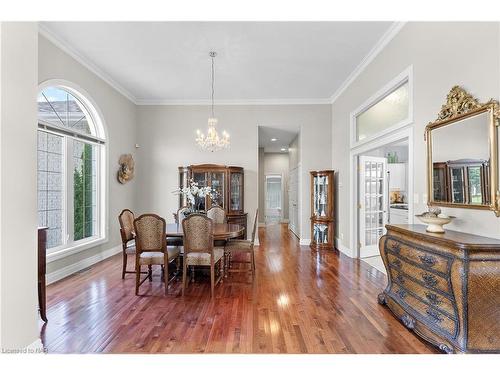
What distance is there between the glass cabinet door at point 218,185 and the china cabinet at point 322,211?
2.02 metres

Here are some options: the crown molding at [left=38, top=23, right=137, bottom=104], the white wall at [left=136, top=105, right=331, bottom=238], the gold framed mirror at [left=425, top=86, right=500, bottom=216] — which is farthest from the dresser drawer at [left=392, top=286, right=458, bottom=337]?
the crown molding at [left=38, top=23, right=137, bottom=104]

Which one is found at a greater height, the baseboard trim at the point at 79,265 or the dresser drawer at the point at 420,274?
the dresser drawer at the point at 420,274

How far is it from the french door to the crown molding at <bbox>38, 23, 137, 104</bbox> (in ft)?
15.9

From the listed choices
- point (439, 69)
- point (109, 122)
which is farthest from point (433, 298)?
point (109, 122)

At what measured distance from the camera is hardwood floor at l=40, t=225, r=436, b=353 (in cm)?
204

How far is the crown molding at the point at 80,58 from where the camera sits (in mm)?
3250

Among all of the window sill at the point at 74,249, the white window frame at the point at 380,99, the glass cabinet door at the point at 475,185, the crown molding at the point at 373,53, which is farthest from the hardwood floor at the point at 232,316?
the crown molding at the point at 373,53

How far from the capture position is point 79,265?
4004 mm

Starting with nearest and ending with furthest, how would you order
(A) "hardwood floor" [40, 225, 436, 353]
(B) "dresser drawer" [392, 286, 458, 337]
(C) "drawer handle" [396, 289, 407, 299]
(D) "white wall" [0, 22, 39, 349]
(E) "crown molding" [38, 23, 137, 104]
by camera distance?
(D) "white wall" [0, 22, 39, 349] → (B) "dresser drawer" [392, 286, 458, 337] → (A) "hardwood floor" [40, 225, 436, 353] → (C) "drawer handle" [396, 289, 407, 299] → (E) "crown molding" [38, 23, 137, 104]

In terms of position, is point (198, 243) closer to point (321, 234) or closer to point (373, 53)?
point (321, 234)

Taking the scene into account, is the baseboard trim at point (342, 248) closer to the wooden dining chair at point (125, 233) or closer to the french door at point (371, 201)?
the french door at point (371, 201)

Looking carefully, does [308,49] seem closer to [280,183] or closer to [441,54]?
[441,54]

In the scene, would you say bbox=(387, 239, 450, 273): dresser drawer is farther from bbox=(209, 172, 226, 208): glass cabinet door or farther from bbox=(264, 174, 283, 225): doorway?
bbox=(264, 174, 283, 225): doorway

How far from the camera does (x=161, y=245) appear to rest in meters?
3.07
